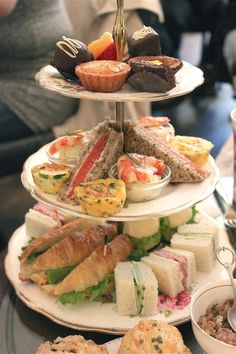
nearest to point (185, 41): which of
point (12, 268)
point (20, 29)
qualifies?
point (20, 29)

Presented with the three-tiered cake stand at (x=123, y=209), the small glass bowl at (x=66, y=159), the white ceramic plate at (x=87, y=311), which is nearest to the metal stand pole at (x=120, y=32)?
the three-tiered cake stand at (x=123, y=209)

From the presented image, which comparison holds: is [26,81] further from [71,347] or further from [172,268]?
[71,347]

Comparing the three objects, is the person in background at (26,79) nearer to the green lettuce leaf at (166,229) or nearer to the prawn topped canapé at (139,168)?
the green lettuce leaf at (166,229)

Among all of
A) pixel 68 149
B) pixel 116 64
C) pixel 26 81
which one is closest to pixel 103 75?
pixel 116 64

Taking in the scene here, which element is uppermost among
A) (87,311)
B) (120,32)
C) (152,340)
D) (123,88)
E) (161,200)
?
(120,32)

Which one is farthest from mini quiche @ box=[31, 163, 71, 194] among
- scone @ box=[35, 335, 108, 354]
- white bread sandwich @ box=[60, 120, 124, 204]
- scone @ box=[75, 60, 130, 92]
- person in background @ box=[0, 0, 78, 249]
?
person in background @ box=[0, 0, 78, 249]

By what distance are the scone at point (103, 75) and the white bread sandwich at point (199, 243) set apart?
1.43 ft

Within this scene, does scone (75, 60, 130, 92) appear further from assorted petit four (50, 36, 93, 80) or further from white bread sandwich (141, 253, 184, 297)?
white bread sandwich (141, 253, 184, 297)

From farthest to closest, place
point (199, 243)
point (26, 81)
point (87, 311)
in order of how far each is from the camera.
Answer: point (26, 81) → point (199, 243) → point (87, 311)

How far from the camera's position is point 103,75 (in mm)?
1158

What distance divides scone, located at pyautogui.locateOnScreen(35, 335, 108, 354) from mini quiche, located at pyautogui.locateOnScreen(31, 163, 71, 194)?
34cm

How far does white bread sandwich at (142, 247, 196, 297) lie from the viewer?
1.34m

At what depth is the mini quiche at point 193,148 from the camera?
1426 mm

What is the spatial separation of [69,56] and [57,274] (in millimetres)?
513
